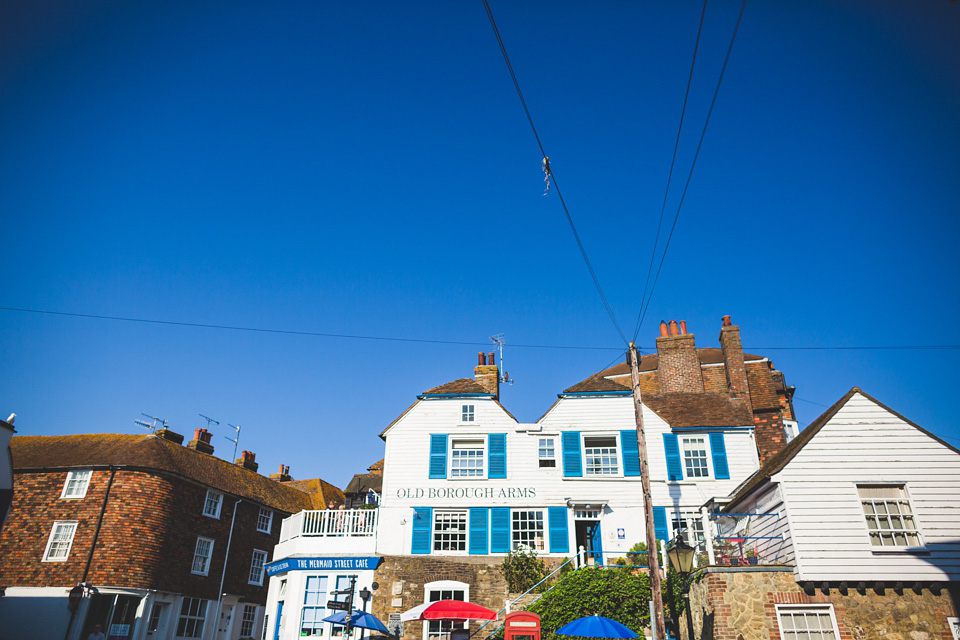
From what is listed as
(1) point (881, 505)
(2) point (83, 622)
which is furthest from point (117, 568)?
(1) point (881, 505)

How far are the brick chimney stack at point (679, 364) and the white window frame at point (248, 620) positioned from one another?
2183cm

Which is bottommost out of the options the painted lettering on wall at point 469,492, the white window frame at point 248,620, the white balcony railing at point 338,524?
the white window frame at point 248,620

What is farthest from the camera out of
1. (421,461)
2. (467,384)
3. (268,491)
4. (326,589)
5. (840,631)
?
(268,491)

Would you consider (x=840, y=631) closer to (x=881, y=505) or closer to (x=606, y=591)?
(x=881, y=505)

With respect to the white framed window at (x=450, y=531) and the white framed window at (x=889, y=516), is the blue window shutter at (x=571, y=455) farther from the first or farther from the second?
the white framed window at (x=889, y=516)

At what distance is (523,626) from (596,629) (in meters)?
2.17

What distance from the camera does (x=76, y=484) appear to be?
25547mm

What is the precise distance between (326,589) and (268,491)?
12.9m

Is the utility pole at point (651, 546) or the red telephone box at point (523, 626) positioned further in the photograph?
the red telephone box at point (523, 626)

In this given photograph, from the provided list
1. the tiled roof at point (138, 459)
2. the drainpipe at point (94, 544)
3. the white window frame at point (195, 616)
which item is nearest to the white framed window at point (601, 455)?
the tiled roof at point (138, 459)

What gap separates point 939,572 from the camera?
14.6 m

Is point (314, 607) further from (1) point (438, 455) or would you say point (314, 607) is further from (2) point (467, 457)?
(2) point (467, 457)

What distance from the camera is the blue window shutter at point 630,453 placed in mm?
22422

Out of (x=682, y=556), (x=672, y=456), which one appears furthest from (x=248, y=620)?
(x=682, y=556)
